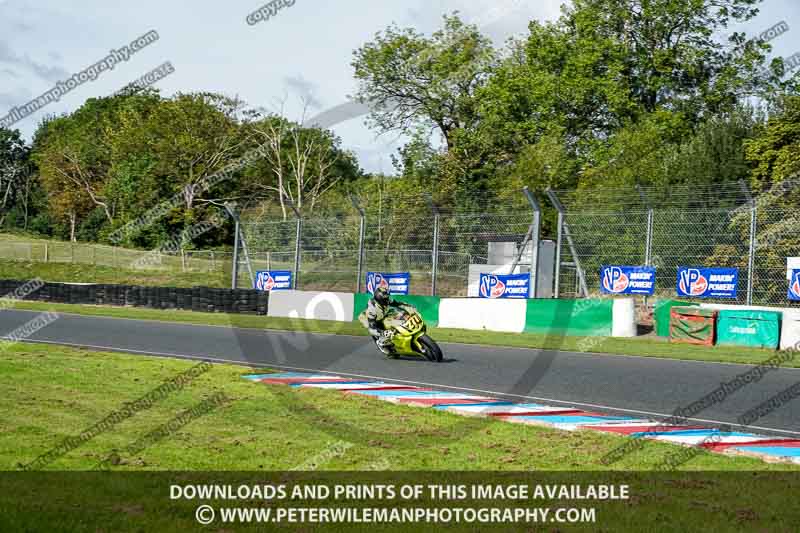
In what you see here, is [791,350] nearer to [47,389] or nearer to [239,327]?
[239,327]

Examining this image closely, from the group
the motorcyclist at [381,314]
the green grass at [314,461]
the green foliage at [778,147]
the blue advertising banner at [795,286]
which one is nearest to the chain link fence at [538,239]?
the blue advertising banner at [795,286]

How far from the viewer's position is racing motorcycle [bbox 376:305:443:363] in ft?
48.1

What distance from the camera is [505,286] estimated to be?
80.0ft

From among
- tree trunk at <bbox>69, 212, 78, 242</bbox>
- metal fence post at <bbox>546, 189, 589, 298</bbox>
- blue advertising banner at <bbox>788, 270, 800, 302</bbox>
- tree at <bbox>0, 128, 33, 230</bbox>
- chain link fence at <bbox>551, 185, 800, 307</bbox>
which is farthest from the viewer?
tree at <bbox>0, 128, 33, 230</bbox>

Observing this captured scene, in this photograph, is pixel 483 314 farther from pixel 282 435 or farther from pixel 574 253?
pixel 282 435

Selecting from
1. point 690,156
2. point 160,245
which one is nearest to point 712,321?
point 690,156

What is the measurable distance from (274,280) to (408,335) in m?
16.2

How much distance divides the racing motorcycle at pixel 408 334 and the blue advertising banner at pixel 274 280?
49.3 feet

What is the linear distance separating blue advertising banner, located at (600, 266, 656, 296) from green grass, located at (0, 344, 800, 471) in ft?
44.4

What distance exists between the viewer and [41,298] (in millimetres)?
33344

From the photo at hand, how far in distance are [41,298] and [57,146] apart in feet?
166

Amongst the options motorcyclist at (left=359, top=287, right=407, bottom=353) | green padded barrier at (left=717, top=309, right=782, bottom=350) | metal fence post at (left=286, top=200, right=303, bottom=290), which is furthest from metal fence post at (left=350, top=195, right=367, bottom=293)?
motorcyclist at (left=359, top=287, right=407, bottom=353)

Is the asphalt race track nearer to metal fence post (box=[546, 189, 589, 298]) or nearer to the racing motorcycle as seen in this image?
the racing motorcycle

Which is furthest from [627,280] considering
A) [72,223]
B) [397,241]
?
[72,223]
